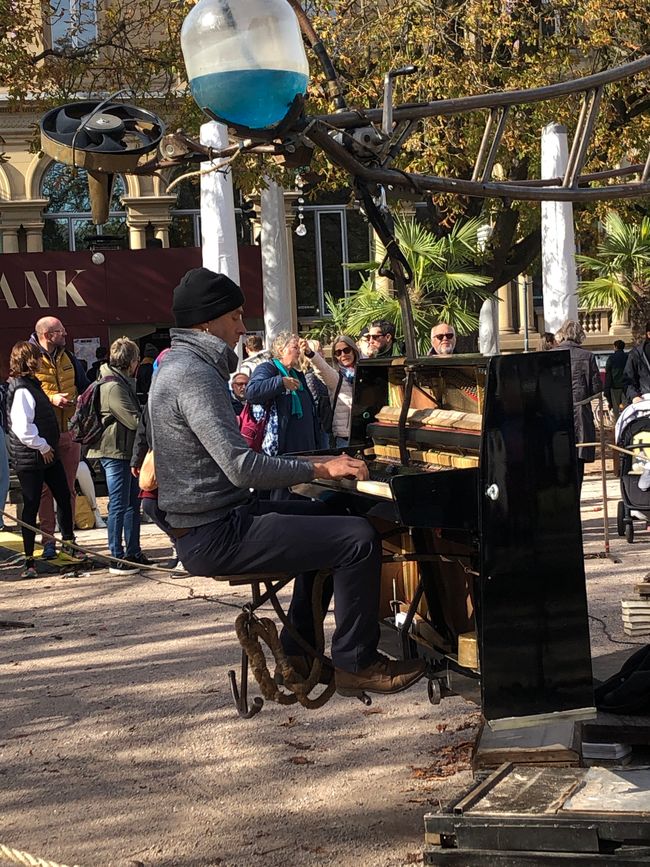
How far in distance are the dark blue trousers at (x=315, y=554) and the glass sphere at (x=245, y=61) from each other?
1.48 meters

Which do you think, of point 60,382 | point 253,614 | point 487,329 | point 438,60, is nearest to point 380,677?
point 253,614

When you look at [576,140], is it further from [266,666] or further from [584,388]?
[584,388]

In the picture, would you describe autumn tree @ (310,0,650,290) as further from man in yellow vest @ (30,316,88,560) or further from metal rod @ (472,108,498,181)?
metal rod @ (472,108,498,181)

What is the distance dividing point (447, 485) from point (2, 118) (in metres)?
27.6

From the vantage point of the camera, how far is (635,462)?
11.2 meters

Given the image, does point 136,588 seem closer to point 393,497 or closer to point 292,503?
point 292,503

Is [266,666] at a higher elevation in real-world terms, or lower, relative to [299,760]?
higher

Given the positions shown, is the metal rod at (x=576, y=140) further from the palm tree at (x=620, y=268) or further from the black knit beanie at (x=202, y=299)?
the palm tree at (x=620, y=268)

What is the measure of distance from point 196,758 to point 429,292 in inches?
485

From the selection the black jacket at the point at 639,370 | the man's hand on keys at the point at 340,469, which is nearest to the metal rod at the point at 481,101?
the man's hand on keys at the point at 340,469

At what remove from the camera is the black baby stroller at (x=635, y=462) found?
11.0 metres

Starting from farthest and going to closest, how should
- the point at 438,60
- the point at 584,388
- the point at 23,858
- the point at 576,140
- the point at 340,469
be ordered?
the point at 438,60, the point at 584,388, the point at 576,140, the point at 340,469, the point at 23,858

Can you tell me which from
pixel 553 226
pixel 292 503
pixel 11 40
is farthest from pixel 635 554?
pixel 11 40

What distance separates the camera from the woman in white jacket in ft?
35.5
